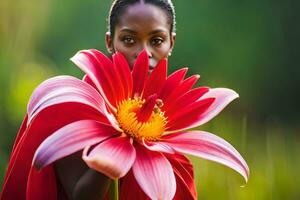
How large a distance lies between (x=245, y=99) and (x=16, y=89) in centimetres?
147

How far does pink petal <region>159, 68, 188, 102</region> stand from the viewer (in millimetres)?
724

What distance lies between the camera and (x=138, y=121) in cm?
68

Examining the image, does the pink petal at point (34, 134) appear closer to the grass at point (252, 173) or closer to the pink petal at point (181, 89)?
the pink petal at point (181, 89)

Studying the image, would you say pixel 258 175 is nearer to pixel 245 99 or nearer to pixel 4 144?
pixel 4 144

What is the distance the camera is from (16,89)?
2117 mm

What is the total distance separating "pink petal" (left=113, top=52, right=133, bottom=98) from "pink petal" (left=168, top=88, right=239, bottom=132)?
0.21 ft

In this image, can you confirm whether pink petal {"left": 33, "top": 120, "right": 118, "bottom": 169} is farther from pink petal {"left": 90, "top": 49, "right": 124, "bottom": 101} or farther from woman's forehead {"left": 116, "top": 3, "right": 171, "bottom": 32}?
woman's forehead {"left": 116, "top": 3, "right": 171, "bottom": 32}

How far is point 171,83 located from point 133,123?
78 mm

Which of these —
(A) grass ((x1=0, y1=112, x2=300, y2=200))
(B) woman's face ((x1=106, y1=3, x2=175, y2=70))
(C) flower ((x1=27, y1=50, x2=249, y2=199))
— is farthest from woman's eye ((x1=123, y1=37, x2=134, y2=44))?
(A) grass ((x1=0, y1=112, x2=300, y2=200))

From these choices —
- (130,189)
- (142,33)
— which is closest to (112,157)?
(130,189)

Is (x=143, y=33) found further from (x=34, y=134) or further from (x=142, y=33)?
(x=34, y=134)

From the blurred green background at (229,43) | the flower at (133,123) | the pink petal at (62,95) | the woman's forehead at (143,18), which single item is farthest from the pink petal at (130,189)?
the blurred green background at (229,43)

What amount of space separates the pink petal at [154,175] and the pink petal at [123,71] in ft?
0.27

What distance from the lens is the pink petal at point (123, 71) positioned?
70cm
